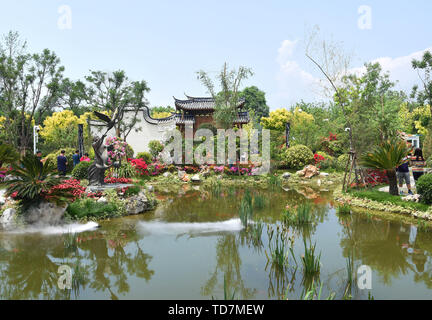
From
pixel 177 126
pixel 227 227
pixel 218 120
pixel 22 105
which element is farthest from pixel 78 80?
pixel 227 227

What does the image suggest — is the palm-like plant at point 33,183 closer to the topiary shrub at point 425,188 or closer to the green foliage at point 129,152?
the topiary shrub at point 425,188

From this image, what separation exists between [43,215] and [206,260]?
4527 mm

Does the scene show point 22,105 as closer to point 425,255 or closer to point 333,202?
point 333,202

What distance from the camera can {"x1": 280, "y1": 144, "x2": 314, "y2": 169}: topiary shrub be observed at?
18406mm

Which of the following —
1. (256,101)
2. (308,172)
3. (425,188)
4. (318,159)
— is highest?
(256,101)

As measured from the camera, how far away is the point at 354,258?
4.83 m

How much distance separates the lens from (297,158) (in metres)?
18.4

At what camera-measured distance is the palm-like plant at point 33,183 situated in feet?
22.6

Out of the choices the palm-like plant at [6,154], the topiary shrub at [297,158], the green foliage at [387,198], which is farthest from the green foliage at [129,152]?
the green foliage at [387,198]

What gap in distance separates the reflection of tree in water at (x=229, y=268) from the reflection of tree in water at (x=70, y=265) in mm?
958

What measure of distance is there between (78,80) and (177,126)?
26.0 ft

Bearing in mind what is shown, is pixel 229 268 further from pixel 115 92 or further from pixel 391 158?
pixel 115 92

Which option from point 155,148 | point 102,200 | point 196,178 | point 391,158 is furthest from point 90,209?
point 155,148

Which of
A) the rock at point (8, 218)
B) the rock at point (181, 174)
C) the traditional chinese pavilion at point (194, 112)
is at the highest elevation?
the traditional chinese pavilion at point (194, 112)
